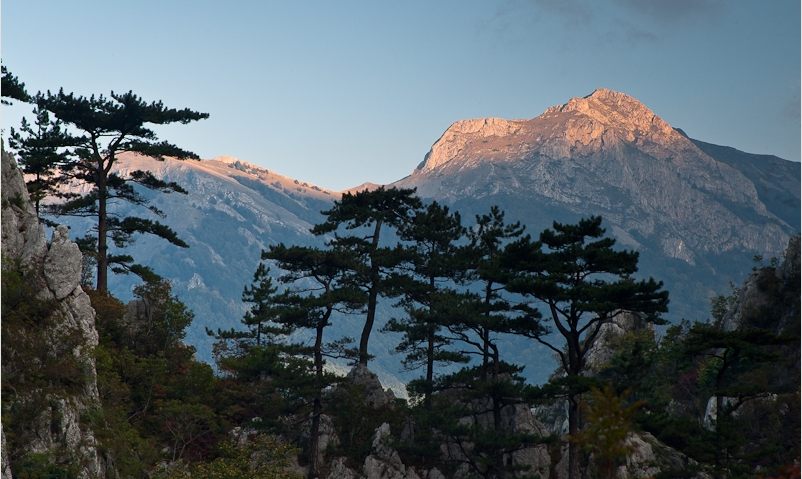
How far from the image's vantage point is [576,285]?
35969mm

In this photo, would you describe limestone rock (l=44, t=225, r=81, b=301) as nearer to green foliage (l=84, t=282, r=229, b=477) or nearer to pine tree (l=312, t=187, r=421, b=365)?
green foliage (l=84, t=282, r=229, b=477)

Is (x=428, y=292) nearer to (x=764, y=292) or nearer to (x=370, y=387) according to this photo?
(x=370, y=387)

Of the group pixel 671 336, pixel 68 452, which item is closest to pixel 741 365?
pixel 671 336

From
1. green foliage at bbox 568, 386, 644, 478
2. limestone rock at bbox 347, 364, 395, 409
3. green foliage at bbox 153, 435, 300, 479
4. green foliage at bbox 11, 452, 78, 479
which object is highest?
green foliage at bbox 568, 386, 644, 478

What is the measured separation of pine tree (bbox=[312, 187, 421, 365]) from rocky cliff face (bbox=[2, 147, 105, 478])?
1551 cm

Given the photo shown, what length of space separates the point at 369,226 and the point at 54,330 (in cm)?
1973

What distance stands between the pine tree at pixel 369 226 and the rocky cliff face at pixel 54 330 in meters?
15.5

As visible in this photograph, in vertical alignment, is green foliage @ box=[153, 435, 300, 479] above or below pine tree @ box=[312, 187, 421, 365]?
below

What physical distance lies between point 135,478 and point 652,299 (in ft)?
77.1

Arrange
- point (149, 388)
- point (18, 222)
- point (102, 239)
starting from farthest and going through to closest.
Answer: point (102, 239) < point (149, 388) < point (18, 222)

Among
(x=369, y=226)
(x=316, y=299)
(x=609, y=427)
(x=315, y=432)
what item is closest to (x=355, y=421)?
(x=315, y=432)

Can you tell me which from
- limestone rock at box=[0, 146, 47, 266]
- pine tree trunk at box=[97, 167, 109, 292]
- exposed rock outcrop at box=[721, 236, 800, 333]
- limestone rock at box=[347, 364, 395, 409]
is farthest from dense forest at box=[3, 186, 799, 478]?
exposed rock outcrop at box=[721, 236, 800, 333]

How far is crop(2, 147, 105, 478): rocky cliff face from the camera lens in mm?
26156

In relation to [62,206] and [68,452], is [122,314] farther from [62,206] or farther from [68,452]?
[68,452]
